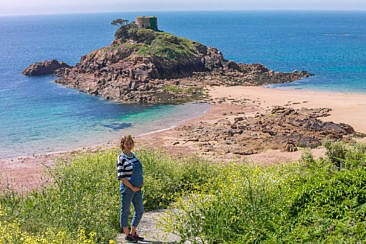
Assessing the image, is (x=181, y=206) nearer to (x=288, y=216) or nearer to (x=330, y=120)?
(x=288, y=216)

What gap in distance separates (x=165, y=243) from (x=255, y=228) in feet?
5.53

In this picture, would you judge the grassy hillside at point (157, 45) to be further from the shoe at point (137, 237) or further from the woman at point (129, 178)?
the shoe at point (137, 237)

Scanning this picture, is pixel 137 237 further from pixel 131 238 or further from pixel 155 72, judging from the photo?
pixel 155 72

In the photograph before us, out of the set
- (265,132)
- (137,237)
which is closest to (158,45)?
(265,132)

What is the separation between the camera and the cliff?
44406mm

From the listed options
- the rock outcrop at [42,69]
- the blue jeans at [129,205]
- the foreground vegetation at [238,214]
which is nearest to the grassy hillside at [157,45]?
the rock outcrop at [42,69]

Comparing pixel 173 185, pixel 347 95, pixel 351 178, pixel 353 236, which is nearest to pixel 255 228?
pixel 353 236

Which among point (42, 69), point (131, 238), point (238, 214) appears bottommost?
point (42, 69)

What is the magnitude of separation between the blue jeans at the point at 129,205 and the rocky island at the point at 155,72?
3273cm

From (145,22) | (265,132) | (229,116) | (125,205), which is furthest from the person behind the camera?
(145,22)

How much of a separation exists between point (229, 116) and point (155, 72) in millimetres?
16891

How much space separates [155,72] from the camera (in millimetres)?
49000

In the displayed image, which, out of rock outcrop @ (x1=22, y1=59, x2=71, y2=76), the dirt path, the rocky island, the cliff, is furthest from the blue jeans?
rock outcrop @ (x1=22, y1=59, x2=71, y2=76)

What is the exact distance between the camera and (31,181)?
21.5 metres
